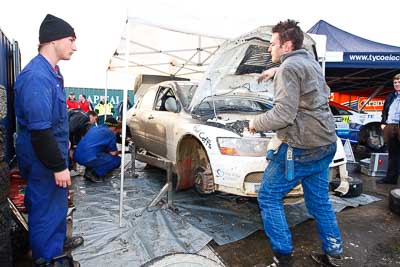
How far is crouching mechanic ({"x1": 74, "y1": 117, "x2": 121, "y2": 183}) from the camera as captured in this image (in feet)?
15.4

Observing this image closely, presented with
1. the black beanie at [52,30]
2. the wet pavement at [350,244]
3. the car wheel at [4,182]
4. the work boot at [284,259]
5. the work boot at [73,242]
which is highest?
the black beanie at [52,30]

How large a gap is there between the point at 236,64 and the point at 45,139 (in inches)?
106

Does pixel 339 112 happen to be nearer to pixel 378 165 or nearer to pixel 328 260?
pixel 378 165

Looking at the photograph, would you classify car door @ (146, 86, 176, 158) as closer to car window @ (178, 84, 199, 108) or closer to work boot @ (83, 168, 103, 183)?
car window @ (178, 84, 199, 108)

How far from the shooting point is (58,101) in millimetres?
1989

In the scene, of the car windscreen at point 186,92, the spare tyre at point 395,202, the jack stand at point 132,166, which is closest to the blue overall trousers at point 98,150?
the jack stand at point 132,166

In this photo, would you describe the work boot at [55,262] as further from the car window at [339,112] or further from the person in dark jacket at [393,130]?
the car window at [339,112]

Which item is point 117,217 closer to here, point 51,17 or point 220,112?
point 220,112

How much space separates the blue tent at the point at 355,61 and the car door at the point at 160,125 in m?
4.35

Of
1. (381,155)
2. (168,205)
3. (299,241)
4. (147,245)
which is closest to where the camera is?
(147,245)

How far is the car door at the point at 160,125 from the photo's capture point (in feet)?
13.8

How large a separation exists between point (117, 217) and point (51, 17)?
89.8 inches

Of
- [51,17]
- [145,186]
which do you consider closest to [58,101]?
[51,17]

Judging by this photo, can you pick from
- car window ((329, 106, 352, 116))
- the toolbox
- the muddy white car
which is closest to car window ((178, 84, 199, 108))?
the muddy white car
